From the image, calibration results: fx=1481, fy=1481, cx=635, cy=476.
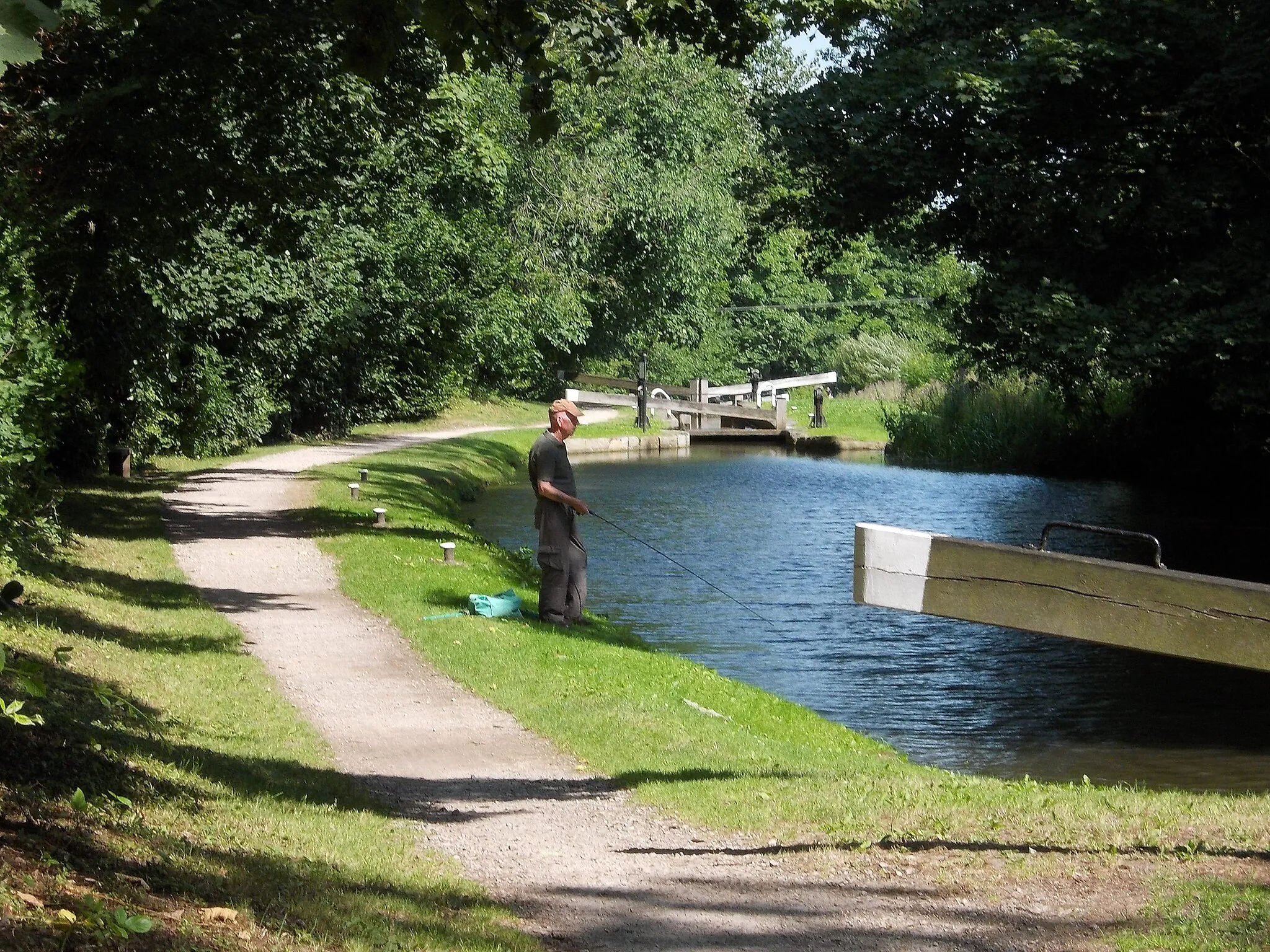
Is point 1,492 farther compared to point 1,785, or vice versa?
point 1,492

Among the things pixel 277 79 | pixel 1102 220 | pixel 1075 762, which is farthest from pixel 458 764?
pixel 1102 220

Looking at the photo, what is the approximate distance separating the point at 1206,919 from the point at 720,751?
451cm

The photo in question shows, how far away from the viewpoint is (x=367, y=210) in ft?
88.7

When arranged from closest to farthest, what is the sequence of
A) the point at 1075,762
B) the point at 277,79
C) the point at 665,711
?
the point at 665,711 → the point at 1075,762 → the point at 277,79

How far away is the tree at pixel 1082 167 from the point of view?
15273mm

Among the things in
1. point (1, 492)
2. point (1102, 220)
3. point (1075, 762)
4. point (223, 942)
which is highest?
point (1102, 220)

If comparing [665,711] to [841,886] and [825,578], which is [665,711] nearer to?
[841,886]

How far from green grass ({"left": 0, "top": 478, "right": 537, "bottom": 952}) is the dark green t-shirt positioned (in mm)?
3073

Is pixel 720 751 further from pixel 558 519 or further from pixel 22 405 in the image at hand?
pixel 22 405

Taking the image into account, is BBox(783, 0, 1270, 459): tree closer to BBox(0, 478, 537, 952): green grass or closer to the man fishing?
the man fishing

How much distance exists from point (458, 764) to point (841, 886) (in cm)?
341

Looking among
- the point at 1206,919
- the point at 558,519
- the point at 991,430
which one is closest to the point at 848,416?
the point at 991,430

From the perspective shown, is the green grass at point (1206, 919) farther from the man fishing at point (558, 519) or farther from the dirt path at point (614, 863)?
the man fishing at point (558, 519)

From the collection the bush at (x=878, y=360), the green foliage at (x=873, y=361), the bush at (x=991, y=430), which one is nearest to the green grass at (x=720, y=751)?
the bush at (x=991, y=430)
